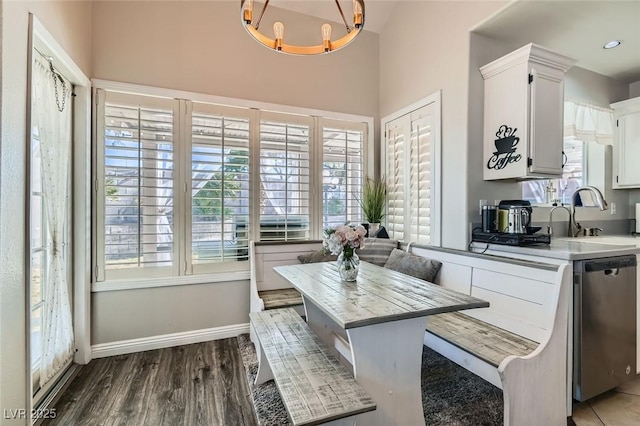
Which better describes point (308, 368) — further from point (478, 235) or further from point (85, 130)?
point (85, 130)

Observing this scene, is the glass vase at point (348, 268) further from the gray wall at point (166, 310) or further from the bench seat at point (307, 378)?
the gray wall at point (166, 310)

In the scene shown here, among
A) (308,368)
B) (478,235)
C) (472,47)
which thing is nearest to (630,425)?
(478,235)

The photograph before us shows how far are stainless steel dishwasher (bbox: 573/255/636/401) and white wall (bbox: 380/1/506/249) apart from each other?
82cm

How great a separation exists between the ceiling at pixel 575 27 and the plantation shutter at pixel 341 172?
5.19ft

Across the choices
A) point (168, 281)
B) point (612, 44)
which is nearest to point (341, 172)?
point (168, 281)

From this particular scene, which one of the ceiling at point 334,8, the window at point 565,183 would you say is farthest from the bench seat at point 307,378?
the ceiling at point 334,8

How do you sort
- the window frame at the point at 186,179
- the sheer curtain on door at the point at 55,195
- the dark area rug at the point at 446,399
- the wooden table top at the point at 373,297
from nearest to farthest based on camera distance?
the wooden table top at the point at 373,297
the dark area rug at the point at 446,399
the sheer curtain on door at the point at 55,195
the window frame at the point at 186,179

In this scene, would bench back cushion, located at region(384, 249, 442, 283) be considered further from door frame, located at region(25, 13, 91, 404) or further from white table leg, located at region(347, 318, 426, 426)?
door frame, located at region(25, 13, 91, 404)

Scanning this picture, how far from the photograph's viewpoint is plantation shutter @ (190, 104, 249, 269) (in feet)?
→ 9.33

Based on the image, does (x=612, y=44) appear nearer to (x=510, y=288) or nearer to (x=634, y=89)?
(x=634, y=89)

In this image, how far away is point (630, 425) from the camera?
176cm

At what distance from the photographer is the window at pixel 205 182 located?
2.59 meters

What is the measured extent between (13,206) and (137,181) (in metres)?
1.17

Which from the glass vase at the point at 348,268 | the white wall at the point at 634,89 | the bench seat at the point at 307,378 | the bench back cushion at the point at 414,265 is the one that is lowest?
the bench seat at the point at 307,378
